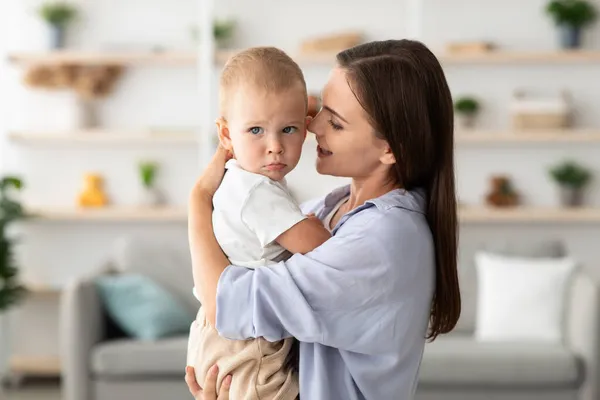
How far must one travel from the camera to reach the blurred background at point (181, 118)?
18.8 ft

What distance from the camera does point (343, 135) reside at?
176 cm

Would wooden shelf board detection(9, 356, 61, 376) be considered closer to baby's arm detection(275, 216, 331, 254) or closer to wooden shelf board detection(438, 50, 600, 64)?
wooden shelf board detection(438, 50, 600, 64)

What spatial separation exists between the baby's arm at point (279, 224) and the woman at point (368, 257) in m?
0.04

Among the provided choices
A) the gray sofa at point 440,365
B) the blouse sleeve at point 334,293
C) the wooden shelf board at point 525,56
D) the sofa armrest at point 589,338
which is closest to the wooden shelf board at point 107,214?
the gray sofa at point 440,365

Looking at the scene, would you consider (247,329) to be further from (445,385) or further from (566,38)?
(566,38)

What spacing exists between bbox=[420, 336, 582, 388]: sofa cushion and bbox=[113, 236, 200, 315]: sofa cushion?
123 centimetres

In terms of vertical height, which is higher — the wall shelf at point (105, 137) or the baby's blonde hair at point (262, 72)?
the baby's blonde hair at point (262, 72)

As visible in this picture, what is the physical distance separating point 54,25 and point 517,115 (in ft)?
9.21

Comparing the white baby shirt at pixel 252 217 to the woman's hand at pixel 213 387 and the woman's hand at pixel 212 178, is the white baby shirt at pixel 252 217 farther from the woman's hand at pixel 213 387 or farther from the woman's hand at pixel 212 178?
the woman's hand at pixel 213 387


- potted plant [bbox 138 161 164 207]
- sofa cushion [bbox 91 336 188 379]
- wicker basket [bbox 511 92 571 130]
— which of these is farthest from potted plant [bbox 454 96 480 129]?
sofa cushion [bbox 91 336 188 379]

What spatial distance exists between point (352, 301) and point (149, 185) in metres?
4.40

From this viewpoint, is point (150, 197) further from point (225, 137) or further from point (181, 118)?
point (225, 137)

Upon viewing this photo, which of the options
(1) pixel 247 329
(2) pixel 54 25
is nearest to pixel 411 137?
(1) pixel 247 329

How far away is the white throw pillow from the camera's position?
4.61m
